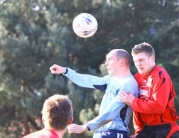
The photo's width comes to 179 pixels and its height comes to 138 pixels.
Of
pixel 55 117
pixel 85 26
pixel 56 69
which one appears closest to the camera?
pixel 55 117

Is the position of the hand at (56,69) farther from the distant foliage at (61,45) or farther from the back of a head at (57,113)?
the distant foliage at (61,45)

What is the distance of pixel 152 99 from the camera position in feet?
14.9

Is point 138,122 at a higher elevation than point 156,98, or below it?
below

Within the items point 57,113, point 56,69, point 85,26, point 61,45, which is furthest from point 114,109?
point 61,45

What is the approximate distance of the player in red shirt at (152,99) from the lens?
449 cm

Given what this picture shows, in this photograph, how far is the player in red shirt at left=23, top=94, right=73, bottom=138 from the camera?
3.86 m

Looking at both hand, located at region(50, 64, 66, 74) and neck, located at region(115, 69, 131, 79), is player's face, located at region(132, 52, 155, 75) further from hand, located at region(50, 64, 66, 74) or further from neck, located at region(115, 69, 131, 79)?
hand, located at region(50, 64, 66, 74)

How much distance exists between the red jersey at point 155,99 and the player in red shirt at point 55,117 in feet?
2.87

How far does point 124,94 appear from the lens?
A: 461cm

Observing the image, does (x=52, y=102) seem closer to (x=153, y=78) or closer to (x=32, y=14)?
(x=153, y=78)

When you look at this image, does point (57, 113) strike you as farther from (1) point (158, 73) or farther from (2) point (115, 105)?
(1) point (158, 73)

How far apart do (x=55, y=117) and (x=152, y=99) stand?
109 centimetres

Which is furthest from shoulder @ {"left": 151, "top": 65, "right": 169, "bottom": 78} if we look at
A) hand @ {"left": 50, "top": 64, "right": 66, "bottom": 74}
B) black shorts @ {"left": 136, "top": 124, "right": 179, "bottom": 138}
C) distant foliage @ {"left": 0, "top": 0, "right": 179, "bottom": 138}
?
distant foliage @ {"left": 0, "top": 0, "right": 179, "bottom": 138}

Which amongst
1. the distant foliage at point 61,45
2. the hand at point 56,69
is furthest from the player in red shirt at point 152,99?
the distant foliage at point 61,45
